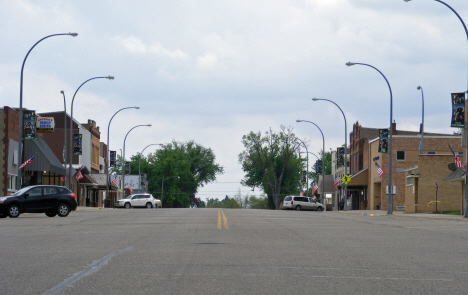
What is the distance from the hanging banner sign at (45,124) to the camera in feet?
173

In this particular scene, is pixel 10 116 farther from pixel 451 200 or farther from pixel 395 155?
pixel 395 155

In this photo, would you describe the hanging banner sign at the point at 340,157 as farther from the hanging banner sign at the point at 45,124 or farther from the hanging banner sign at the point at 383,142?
the hanging banner sign at the point at 45,124

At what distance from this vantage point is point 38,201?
106 feet

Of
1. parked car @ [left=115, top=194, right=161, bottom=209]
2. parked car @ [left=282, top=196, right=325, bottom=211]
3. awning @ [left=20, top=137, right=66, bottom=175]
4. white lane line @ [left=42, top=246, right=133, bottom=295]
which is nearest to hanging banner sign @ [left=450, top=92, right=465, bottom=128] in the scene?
parked car @ [left=282, top=196, right=325, bottom=211]

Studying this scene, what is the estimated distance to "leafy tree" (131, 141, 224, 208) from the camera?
13250 centimetres

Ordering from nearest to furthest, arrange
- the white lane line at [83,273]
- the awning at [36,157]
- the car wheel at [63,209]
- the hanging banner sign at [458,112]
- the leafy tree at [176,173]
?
the white lane line at [83,273] → the car wheel at [63,209] → the hanging banner sign at [458,112] → the awning at [36,157] → the leafy tree at [176,173]

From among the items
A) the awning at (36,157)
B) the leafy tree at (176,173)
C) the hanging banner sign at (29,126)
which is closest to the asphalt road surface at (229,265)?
the hanging banner sign at (29,126)

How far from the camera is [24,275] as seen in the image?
927 cm

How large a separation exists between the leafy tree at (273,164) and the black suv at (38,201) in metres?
72.2

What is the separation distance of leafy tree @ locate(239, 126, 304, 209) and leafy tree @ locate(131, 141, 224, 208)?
1726 cm

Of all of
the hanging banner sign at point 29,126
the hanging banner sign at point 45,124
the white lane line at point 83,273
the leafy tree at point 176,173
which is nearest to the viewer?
the white lane line at point 83,273

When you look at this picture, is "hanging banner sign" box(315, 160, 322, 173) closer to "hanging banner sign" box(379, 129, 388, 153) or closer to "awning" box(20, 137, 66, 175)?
"hanging banner sign" box(379, 129, 388, 153)

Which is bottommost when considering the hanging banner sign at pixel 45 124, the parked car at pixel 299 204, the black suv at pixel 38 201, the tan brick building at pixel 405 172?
the parked car at pixel 299 204

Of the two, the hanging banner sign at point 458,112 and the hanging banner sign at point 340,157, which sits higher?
the hanging banner sign at point 458,112
